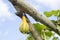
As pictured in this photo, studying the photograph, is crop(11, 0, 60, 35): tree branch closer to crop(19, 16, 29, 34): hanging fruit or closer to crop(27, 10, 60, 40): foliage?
crop(19, 16, 29, 34): hanging fruit

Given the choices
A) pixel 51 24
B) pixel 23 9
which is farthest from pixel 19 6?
pixel 51 24

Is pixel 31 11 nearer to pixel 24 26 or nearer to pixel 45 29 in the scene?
pixel 24 26

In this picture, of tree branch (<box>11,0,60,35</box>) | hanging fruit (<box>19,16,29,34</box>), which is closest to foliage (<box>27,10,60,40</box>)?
tree branch (<box>11,0,60,35</box>)

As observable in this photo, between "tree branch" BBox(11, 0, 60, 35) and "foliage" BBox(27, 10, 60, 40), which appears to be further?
"foliage" BBox(27, 10, 60, 40)

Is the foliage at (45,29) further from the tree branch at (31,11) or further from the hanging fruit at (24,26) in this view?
the hanging fruit at (24,26)

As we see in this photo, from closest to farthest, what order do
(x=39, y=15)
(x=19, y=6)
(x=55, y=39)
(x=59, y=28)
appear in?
1. (x=19, y=6)
2. (x=39, y=15)
3. (x=59, y=28)
4. (x=55, y=39)

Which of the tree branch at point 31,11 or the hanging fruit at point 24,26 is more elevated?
the tree branch at point 31,11

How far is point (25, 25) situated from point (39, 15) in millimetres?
103

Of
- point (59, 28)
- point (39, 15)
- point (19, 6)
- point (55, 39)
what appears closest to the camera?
point (19, 6)

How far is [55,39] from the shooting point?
1.29 m

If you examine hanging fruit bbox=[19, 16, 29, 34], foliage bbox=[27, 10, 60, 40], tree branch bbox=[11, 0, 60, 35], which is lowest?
hanging fruit bbox=[19, 16, 29, 34]

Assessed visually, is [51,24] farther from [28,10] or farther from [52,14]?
[52,14]

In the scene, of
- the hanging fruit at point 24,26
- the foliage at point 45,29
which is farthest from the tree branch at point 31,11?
the foliage at point 45,29

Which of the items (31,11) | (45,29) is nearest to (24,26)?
(31,11)
